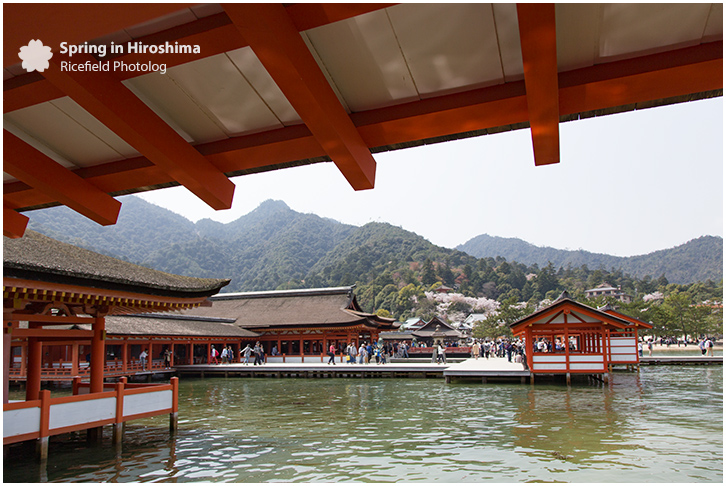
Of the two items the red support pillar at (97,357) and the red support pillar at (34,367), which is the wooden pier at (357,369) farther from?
the red support pillar at (34,367)

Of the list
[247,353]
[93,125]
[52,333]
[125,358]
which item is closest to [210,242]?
[247,353]

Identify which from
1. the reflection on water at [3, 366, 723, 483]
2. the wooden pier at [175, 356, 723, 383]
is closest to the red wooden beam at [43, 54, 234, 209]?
the reflection on water at [3, 366, 723, 483]

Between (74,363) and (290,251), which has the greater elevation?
(290,251)

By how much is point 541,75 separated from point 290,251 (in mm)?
146216

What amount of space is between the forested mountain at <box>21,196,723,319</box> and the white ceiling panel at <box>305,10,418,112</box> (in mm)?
85832

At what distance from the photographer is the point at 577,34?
7.38 feet

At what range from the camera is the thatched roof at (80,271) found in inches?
308

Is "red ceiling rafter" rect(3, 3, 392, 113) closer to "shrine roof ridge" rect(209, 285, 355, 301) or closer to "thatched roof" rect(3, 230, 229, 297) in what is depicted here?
"thatched roof" rect(3, 230, 229, 297)

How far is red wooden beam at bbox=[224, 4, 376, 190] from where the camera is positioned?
1959 millimetres

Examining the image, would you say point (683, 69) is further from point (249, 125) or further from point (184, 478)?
point (184, 478)

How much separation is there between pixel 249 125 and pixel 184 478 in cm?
660

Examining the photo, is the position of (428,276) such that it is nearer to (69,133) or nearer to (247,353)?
(247,353)

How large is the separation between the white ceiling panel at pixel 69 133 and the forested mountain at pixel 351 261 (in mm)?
86330

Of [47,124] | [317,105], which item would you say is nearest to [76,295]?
[47,124]
